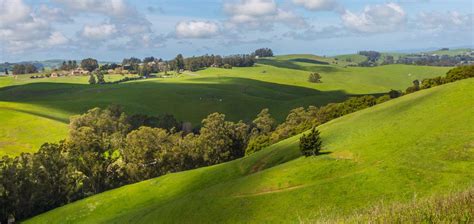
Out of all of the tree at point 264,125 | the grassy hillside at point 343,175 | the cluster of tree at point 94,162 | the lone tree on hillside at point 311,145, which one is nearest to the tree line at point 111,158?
the cluster of tree at point 94,162

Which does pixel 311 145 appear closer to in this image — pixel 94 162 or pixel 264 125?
pixel 94 162

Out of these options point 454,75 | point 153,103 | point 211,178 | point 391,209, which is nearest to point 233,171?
point 211,178

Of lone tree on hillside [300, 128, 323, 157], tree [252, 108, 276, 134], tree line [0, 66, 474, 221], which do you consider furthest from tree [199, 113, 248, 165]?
lone tree on hillside [300, 128, 323, 157]

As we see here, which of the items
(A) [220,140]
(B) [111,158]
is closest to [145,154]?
(B) [111,158]

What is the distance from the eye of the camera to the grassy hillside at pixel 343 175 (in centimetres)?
3519

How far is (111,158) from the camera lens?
3826 inches

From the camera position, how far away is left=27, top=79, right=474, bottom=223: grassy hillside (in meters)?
35.2

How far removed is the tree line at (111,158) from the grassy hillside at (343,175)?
58.0 feet

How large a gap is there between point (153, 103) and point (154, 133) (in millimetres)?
96777

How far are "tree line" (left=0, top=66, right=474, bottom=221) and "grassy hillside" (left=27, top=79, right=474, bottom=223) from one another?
1767 cm

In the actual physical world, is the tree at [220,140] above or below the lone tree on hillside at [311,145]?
below

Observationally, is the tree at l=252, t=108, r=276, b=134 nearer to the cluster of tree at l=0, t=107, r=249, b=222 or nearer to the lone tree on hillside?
the cluster of tree at l=0, t=107, r=249, b=222

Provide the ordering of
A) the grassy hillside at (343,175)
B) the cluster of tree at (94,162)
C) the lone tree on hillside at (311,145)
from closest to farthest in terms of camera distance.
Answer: the grassy hillside at (343,175) → the lone tree on hillside at (311,145) → the cluster of tree at (94,162)

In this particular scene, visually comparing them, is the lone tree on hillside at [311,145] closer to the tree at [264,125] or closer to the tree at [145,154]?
the tree at [145,154]
